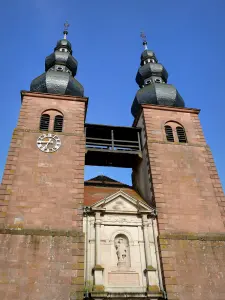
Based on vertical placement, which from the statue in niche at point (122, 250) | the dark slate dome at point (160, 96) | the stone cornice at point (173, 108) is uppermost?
the dark slate dome at point (160, 96)

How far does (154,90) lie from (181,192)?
900 centimetres

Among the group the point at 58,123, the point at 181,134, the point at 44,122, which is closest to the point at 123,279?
the point at 58,123

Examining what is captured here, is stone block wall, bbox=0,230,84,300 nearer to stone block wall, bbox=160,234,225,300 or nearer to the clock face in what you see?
stone block wall, bbox=160,234,225,300

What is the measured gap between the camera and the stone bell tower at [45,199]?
12.5 meters

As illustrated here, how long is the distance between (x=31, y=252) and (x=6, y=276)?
4.28 feet

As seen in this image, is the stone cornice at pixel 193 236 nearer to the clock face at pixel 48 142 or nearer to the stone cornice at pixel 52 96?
the clock face at pixel 48 142

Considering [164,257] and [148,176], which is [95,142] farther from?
[164,257]

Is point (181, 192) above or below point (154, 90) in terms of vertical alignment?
below

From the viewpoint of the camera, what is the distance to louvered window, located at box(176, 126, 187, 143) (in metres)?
19.6

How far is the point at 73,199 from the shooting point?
49.8 ft

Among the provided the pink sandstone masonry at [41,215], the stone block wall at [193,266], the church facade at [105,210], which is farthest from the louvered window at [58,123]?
the stone block wall at [193,266]

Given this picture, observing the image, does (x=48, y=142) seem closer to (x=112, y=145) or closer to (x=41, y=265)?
(x=112, y=145)

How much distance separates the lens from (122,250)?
14.3m

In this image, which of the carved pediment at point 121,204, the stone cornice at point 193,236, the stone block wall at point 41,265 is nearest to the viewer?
the stone block wall at point 41,265
